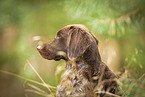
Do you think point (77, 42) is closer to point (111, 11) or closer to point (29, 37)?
point (111, 11)

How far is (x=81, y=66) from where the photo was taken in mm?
852

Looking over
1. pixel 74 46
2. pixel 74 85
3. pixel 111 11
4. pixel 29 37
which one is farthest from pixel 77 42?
pixel 29 37

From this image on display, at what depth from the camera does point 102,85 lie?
860 mm

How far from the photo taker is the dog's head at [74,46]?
0.83m

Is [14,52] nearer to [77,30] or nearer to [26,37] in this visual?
[26,37]

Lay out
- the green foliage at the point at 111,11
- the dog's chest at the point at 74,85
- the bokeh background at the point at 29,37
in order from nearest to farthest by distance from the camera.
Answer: the dog's chest at the point at 74,85
the green foliage at the point at 111,11
the bokeh background at the point at 29,37

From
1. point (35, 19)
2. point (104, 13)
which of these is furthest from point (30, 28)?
point (104, 13)

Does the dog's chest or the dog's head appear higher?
the dog's head

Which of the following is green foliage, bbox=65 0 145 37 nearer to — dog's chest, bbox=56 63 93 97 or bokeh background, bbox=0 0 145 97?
bokeh background, bbox=0 0 145 97

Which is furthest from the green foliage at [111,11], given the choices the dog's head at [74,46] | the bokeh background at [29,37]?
the dog's head at [74,46]

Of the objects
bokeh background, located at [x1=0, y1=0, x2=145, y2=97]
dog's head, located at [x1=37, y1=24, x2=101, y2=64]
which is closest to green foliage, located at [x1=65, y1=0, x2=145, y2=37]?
bokeh background, located at [x1=0, y1=0, x2=145, y2=97]

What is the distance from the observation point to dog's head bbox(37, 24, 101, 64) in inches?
32.7

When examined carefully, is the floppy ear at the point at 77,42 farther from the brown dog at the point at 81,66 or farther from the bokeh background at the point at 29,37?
the bokeh background at the point at 29,37

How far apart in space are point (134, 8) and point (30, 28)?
3.74m
